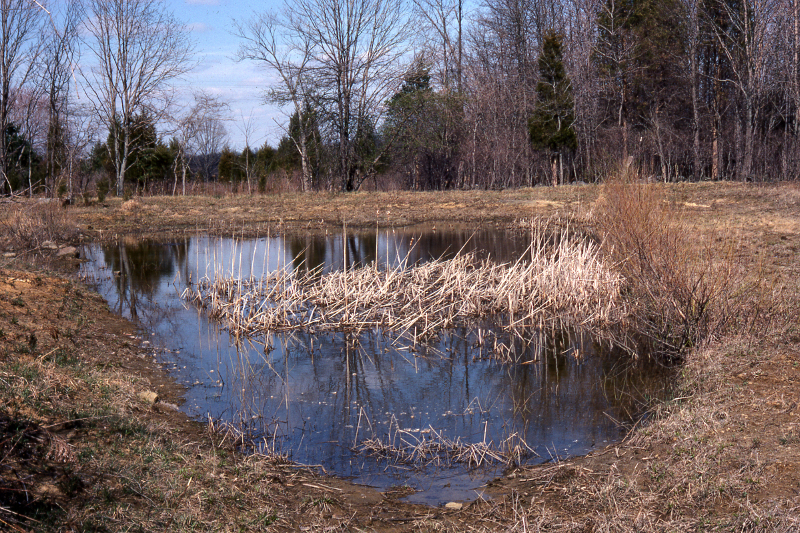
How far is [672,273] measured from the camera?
6.33 meters

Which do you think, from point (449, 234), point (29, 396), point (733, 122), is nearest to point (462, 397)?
point (29, 396)

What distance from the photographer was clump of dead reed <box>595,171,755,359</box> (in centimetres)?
630

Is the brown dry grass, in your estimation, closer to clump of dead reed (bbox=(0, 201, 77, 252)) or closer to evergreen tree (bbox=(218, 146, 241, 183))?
clump of dead reed (bbox=(0, 201, 77, 252))

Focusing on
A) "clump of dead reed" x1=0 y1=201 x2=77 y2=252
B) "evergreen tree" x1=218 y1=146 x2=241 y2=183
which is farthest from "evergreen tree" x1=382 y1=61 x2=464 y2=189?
"clump of dead reed" x1=0 y1=201 x2=77 y2=252

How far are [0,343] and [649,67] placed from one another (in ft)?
98.9

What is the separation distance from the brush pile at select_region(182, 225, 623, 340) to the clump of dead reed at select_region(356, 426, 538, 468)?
10.9 feet

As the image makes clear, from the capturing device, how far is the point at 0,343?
18.0 feet

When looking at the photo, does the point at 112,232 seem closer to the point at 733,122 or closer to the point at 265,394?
the point at 265,394

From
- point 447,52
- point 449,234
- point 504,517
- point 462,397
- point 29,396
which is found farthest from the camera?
point 447,52

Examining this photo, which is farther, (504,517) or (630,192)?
(630,192)

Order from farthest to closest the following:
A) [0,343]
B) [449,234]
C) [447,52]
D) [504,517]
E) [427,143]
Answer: [447,52] < [427,143] < [449,234] < [0,343] < [504,517]

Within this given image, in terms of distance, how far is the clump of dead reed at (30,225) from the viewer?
13.4 meters

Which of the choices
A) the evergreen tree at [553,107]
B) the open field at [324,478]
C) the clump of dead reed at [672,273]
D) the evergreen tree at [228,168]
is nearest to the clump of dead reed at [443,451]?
the open field at [324,478]

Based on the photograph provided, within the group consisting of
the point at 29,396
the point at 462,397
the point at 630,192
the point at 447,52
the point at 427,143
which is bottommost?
the point at 462,397
